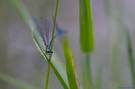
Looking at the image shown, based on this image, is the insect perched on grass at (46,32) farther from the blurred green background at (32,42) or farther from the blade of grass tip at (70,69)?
the blurred green background at (32,42)

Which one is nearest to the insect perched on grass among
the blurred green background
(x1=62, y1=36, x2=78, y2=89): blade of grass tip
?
(x1=62, y1=36, x2=78, y2=89): blade of grass tip

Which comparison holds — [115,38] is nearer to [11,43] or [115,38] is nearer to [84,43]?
[84,43]

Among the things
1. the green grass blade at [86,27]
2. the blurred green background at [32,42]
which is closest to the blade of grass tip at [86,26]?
the green grass blade at [86,27]

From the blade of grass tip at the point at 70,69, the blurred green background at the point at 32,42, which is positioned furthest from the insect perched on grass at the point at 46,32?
the blurred green background at the point at 32,42

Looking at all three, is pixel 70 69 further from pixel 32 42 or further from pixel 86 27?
pixel 32 42

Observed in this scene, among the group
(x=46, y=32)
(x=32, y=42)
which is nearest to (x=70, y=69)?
(x=46, y=32)

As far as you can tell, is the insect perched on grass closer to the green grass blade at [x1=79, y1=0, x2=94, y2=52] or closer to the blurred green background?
the green grass blade at [x1=79, y1=0, x2=94, y2=52]

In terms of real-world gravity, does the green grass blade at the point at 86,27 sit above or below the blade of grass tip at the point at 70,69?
above

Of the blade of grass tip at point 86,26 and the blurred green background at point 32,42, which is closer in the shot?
the blade of grass tip at point 86,26

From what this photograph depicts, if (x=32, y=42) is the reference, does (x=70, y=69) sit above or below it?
below
